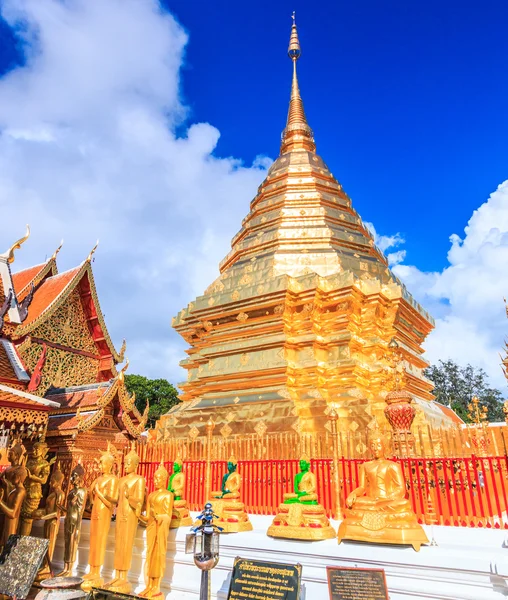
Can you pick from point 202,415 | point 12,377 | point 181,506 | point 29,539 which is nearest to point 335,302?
point 202,415

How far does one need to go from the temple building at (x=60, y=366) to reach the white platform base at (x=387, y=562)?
243 cm

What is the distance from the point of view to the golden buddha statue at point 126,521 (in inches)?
199

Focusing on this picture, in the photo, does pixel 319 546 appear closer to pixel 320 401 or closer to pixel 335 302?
pixel 320 401

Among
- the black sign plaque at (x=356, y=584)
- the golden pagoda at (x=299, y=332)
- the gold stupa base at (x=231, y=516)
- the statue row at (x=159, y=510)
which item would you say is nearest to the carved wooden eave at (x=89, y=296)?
the golden pagoda at (x=299, y=332)

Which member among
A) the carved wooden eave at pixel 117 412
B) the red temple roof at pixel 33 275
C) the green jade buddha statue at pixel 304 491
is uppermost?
the red temple roof at pixel 33 275

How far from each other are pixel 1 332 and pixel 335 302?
20.7 ft

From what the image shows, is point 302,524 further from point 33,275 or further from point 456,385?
point 456,385

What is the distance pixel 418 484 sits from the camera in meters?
5.14

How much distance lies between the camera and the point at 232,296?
1070 centimetres

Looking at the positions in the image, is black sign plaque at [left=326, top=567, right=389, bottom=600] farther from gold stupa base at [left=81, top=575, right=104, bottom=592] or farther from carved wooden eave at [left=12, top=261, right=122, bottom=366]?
carved wooden eave at [left=12, top=261, right=122, bottom=366]

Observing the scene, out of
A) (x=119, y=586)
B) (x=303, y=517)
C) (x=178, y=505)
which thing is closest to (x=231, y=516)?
(x=178, y=505)

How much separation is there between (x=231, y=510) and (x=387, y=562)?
2060mm

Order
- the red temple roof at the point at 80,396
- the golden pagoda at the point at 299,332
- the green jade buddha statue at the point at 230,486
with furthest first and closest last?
1. the golden pagoda at the point at 299,332
2. the red temple roof at the point at 80,396
3. the green jade buddha statue at the point at 230,486

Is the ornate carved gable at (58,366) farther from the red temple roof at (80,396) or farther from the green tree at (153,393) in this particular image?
the green tree at (153,393)
